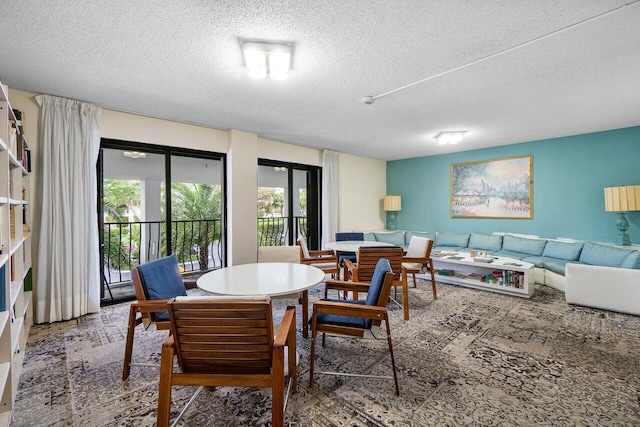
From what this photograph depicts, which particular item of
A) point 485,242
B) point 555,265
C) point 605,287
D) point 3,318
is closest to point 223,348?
point 3,318

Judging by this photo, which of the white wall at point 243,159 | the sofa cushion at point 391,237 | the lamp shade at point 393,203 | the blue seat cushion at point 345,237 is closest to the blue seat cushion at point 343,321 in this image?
the white wall at point 243,159

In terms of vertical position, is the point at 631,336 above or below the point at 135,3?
below

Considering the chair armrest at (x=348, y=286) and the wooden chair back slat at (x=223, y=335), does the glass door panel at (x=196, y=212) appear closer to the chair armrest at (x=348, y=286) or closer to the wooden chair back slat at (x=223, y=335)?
the chair armrest at (x=348, y=286)

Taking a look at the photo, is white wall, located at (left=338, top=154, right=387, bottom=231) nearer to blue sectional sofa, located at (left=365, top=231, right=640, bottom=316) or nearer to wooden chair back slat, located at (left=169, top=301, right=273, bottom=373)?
blue sectional sofa, located at (left=365, top=231, right=640, bottom=316)

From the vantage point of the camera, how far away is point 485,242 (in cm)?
536

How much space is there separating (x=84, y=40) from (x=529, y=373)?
4.22 metres

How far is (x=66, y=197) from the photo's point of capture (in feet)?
10.1

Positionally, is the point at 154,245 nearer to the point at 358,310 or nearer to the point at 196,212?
the point at 196,212

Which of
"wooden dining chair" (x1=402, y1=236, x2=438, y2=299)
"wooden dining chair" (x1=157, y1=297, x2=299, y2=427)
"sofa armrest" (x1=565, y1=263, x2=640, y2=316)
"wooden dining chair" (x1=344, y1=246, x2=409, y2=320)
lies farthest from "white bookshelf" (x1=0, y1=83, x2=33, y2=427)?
"sofa armrest" (x1=565, y1=263, x2=640, y2=316)

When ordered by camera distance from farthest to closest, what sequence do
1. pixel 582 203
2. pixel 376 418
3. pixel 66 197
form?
pixel 582 203 → pixel 66 197 → pixel 376 418

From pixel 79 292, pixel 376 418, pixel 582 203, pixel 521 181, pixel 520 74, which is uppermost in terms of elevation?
pixel 520 74

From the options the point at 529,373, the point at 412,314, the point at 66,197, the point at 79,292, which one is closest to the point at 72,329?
the point at 79,292

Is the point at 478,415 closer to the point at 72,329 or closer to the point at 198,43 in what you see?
the point at 198,43

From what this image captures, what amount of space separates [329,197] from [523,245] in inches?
144
